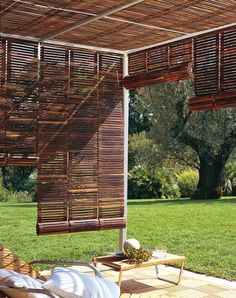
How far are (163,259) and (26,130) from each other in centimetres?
229

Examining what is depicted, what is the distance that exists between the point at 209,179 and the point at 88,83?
504 inches

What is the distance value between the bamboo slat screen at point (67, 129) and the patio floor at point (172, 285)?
78 cm

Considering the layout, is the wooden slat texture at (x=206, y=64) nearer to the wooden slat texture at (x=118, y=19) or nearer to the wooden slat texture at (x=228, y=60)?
the wooden slat texture at (x=228, y=60)

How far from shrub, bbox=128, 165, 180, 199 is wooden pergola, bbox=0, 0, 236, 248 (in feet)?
38.8

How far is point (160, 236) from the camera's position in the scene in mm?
11578

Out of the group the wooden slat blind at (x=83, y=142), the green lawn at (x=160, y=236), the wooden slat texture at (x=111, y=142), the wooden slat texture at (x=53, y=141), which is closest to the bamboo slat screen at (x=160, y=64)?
the wooden slat texture at (x=111, y=142)

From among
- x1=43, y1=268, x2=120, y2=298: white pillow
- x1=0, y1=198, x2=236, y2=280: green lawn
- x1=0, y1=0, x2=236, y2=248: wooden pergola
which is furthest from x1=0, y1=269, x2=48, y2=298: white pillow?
Result: x1=0, y1=198, x2=236, y2=280: green lawn

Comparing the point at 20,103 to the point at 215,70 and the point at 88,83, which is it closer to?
the point at 88,83

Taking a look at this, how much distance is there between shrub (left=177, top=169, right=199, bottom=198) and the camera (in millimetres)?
20188

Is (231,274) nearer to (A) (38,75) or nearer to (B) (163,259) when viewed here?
(B) (163,259)

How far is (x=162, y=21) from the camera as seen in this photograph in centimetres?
579

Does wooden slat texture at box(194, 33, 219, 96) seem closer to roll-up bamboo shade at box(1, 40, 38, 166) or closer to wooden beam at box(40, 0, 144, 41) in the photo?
wooden beam at box(40, 0, 144, 41)

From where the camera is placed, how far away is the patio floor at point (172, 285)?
6195mm

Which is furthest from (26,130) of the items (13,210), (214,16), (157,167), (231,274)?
(157,167)
